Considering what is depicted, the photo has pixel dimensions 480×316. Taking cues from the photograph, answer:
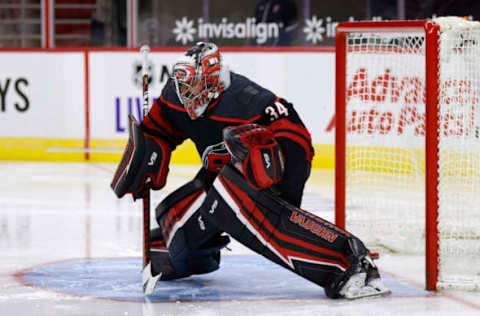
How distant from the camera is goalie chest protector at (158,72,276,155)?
11.1 feet

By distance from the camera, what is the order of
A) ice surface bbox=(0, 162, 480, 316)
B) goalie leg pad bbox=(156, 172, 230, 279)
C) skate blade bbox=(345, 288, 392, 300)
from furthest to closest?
1. goalie leg pad bbox=(156, 172, 230, 279)
2. skate blade bbox=(345, 288, 392, 300)
3. ice surface bbox=(0, 162, 480, 316)

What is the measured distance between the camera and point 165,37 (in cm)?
1030

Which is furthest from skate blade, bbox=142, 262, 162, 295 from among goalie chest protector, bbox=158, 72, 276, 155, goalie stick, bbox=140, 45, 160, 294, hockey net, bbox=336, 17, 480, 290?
hockey net, bbox=336, 17, 480, 290

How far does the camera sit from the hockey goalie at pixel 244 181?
130 inches

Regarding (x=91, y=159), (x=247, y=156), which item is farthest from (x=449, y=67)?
(x=91, y=159)

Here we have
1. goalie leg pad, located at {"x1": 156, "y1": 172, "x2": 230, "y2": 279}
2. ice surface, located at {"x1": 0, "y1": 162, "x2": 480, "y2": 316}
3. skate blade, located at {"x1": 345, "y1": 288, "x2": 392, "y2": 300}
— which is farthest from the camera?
goalie leg pad, located at {"x1": 156, "y1": 172, "x2": 230, "y2": 279}

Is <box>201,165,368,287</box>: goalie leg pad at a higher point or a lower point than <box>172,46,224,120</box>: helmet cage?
lower

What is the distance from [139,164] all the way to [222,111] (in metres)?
0.36

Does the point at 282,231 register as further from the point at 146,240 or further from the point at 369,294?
the point at 146,240

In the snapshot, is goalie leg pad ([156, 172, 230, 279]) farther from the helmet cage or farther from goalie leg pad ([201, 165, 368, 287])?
the helmet cage

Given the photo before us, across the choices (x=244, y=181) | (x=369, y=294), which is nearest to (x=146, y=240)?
(x=244, y=181)

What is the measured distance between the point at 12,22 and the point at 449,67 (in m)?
7.34

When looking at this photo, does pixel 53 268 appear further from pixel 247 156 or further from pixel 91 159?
pixel 91 159

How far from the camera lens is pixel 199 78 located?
3.38 meters
